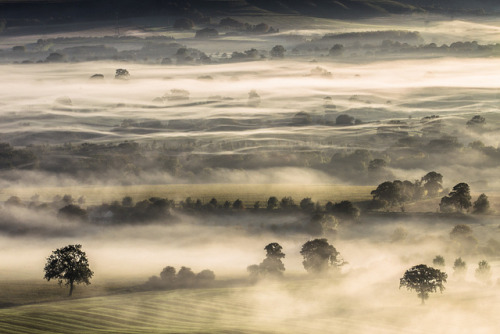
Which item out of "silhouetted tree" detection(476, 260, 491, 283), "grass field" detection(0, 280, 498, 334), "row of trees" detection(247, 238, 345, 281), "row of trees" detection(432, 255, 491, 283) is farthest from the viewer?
"row of trees" detection(247, 238, 345, 281)

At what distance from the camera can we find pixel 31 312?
314 ft

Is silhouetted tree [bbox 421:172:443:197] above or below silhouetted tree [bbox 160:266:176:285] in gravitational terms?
above

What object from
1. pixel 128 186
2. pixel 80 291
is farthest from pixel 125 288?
pixel 128 186

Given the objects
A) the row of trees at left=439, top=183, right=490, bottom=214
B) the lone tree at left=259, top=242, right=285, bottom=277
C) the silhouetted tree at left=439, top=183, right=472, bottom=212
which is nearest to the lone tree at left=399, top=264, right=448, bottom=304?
the lone tree at left=259, top=242, right=285, bottom=277

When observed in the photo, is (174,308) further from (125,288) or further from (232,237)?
(232,237)

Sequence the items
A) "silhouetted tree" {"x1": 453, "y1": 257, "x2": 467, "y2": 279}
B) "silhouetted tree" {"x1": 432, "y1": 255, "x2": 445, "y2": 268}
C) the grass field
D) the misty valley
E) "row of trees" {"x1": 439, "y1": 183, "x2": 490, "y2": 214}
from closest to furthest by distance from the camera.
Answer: the grass field → the misty valley → "silhouetted tree" {"x1": 453, "y1": 257, "x2": 467, "y2": 279} → "silhouetted tree" {"x1": 432, "y1": 255, "x2": 445, "y2": 268} → "row of trees" {"x1": 439, "y1": 183, "x2": 490, "y2": 214}

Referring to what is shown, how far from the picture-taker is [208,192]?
173000 mm

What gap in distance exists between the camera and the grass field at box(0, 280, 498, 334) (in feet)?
299

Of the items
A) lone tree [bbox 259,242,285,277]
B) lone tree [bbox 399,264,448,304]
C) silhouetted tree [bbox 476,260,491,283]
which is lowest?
lone tree [bbox 399,264,448,304]

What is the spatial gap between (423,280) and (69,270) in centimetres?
3745

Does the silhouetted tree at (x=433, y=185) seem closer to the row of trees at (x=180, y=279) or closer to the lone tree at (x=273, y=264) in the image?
the lone tree at (x=273, y=264)

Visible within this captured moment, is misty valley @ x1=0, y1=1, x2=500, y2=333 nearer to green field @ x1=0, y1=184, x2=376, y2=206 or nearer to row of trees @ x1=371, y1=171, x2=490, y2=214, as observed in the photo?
row of trees @ x1=371, y1=171, x2=490, y2=214

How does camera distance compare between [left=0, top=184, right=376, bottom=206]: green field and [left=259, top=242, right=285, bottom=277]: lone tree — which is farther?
[left=0, top=184, right=376, bottom=206]: green field

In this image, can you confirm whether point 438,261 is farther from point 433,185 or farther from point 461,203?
point 433,185
